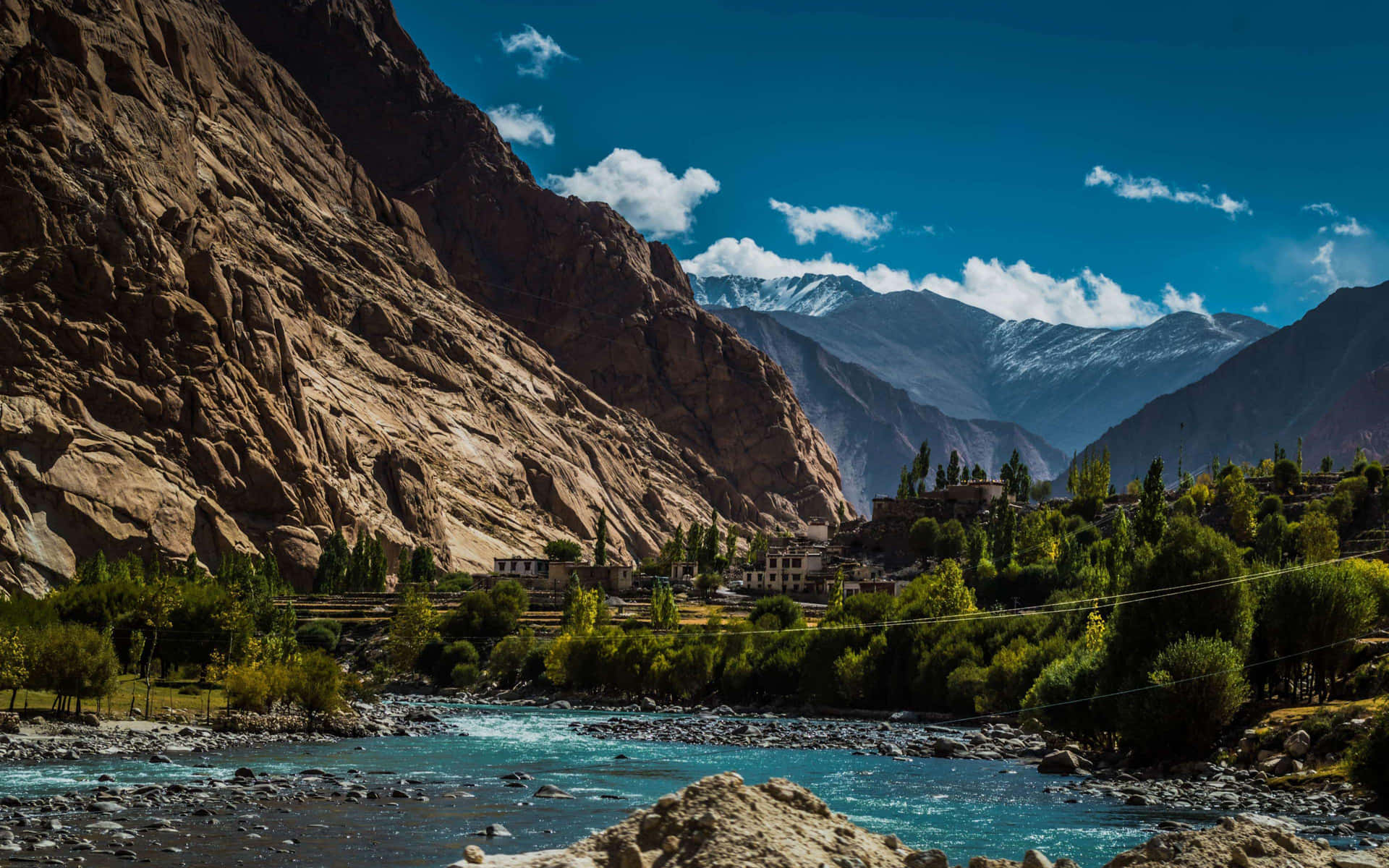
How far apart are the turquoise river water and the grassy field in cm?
1074

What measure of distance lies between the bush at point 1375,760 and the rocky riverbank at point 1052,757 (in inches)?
33.6

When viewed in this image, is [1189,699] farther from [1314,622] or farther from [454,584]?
[454,584]

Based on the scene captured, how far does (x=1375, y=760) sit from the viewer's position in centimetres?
3722

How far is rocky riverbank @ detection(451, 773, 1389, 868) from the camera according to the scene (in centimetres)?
1881

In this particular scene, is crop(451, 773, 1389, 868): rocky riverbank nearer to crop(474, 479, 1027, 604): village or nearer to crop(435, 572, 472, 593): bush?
crop(474, 479, 1027, 604): village

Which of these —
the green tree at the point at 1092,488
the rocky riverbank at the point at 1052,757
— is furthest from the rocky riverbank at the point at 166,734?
the green tree at the point at 1092,488

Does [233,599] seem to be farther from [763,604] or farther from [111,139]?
[111,139]

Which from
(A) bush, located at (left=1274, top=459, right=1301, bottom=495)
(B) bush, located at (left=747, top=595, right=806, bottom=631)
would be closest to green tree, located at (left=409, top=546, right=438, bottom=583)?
(B) bush, located at (left=747, top=595, right=806, bottom=631)

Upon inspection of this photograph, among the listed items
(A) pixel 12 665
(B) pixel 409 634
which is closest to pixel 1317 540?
(B) pixel 409 634

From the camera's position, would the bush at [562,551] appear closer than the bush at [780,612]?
No

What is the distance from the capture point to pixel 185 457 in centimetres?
13938

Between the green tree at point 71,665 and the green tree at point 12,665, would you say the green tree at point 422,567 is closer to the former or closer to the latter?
the green tree at point 71,665

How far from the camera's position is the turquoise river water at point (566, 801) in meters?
32.0

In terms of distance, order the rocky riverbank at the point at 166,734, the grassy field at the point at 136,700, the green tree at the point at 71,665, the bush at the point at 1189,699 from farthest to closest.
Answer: the grassy field at the point at 136,700 → the green tree at the point at 71,665 → the rocky riverbank at the point at 166,734 → the bush at the point at 1189,699
